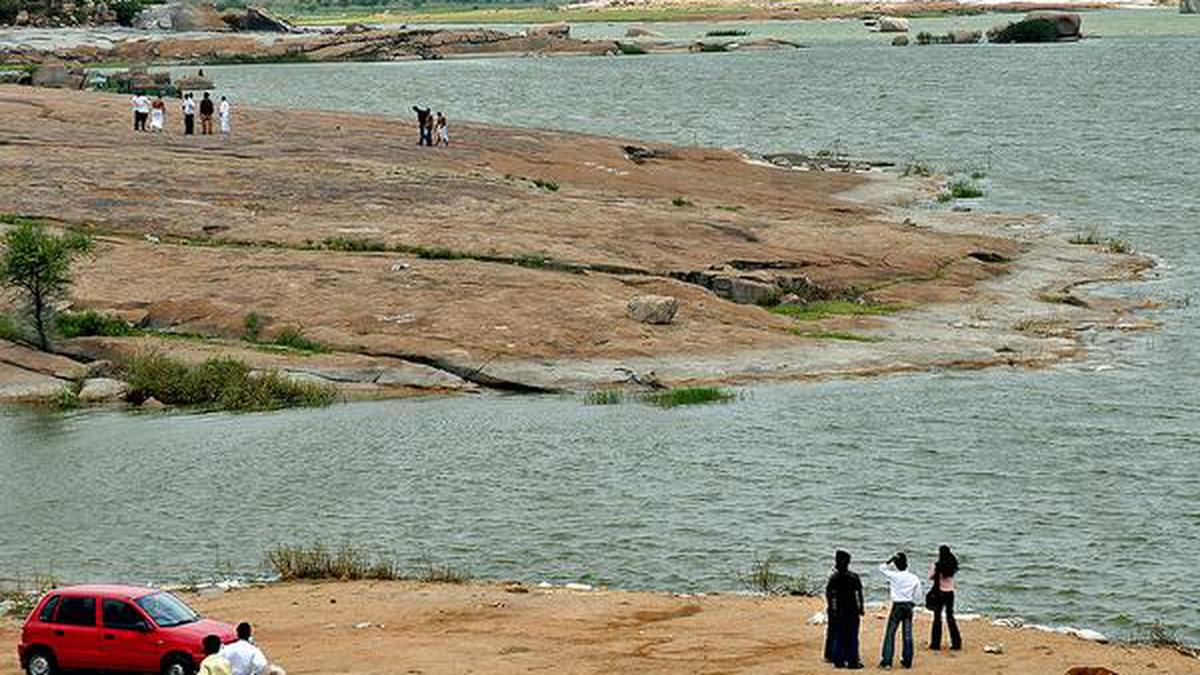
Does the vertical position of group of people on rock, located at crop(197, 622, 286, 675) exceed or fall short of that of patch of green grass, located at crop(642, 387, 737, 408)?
it exceeds it

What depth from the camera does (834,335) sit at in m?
59.4

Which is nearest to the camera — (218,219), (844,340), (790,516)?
(790,516)

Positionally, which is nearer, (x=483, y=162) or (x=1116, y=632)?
(x=1116, y=632)

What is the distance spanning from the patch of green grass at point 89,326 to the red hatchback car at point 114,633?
2895 cm

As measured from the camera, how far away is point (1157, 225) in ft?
280

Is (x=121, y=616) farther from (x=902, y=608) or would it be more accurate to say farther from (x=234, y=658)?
(x=902, y=608)

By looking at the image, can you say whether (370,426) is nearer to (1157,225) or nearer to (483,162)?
(483,162)

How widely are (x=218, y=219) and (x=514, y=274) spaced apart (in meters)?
11.9

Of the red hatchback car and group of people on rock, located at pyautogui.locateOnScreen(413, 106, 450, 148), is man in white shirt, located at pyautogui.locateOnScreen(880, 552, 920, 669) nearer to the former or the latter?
the red hatchback car

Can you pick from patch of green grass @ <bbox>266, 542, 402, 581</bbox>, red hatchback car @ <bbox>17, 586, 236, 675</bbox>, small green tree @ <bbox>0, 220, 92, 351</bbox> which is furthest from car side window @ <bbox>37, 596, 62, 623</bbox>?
small green tree @ <bbox>0, 220, 92, 351</bbox>

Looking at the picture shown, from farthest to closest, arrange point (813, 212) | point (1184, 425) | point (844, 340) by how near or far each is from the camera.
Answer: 1. point (813, 212)
2. point (844, 340)
3. point (1184, 425)

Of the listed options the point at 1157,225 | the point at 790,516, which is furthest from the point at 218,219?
the point at 1157,225

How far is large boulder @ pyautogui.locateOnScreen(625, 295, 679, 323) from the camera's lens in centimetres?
5816

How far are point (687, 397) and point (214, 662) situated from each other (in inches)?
1081
